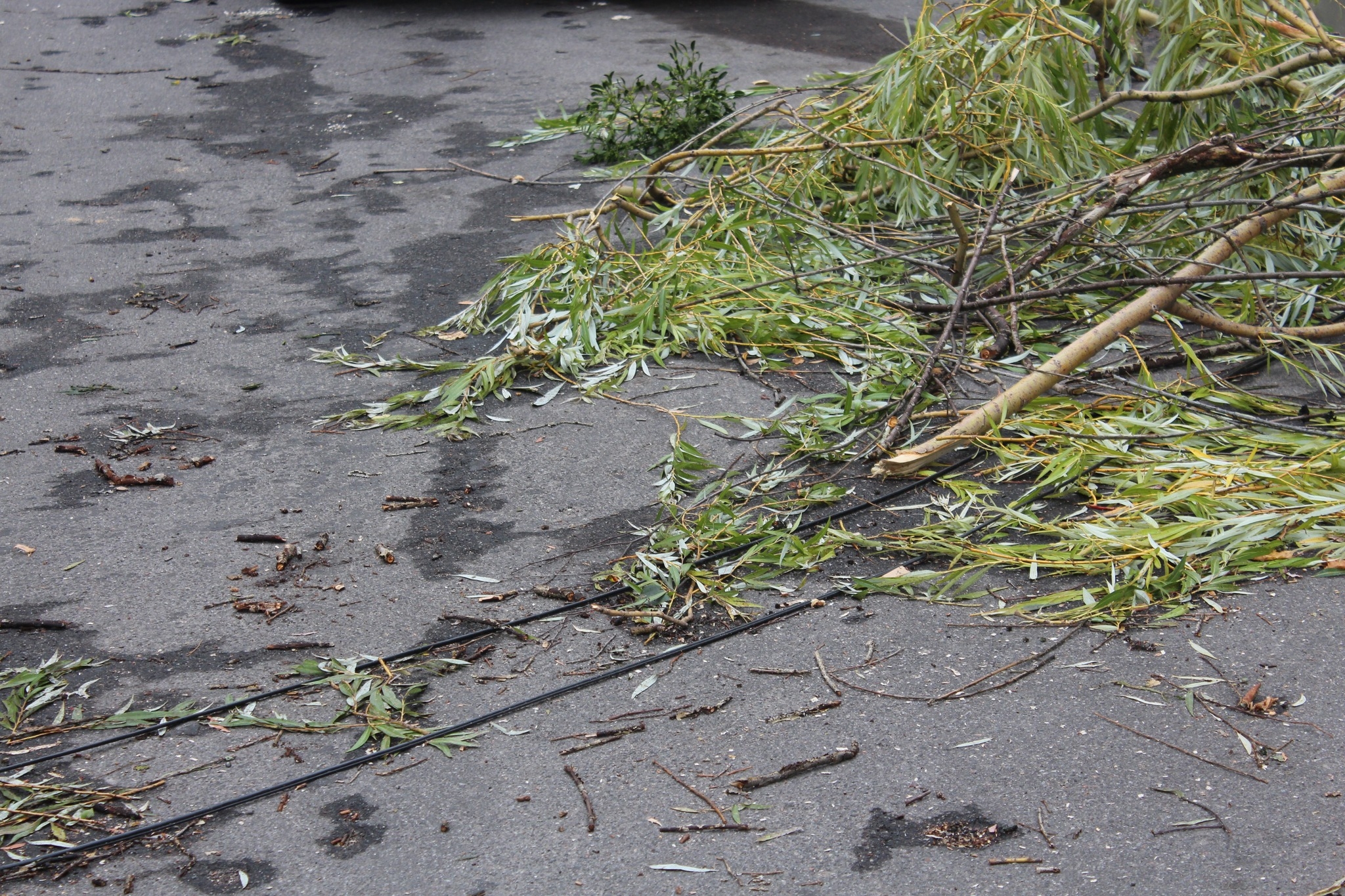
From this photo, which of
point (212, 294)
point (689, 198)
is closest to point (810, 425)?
point (689, 198)

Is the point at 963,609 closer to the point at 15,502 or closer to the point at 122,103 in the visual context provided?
the point at 15,502

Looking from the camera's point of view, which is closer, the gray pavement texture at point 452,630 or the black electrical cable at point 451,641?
the gray pavement texture at point 452,630

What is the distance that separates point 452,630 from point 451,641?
75 mm

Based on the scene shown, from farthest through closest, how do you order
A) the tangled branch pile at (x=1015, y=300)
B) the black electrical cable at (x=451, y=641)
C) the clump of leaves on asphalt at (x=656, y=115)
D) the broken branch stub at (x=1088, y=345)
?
the clump of leaves on asphalt at (x=656, y=115) → the broken branch stub at (x=1088, y=345) → the tangled branch pile at (x=1015, y=300) → the black electrical cable at (x=451, y=641)

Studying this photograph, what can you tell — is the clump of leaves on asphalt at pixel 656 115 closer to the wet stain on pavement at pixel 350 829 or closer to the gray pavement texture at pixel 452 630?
the gray pavement texture at pixel 452 630

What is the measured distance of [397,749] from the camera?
9.20 feet

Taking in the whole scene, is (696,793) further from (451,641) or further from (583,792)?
(451,641)

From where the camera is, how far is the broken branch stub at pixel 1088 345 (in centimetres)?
388

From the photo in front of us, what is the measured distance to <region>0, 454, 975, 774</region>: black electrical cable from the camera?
283 centimetres

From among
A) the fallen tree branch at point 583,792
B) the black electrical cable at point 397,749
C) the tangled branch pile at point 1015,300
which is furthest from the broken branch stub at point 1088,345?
the fallen tree branch at point 583,792

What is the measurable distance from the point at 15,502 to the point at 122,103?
5.83m

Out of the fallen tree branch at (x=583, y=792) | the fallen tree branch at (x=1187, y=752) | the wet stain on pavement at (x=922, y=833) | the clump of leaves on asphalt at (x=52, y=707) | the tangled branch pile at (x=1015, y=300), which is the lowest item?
the clump of leaves on asphalt at (x=52, y=707)

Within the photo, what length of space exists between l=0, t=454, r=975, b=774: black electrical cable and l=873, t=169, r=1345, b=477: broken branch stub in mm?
78

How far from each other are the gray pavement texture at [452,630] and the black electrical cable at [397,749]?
33 millimetres
